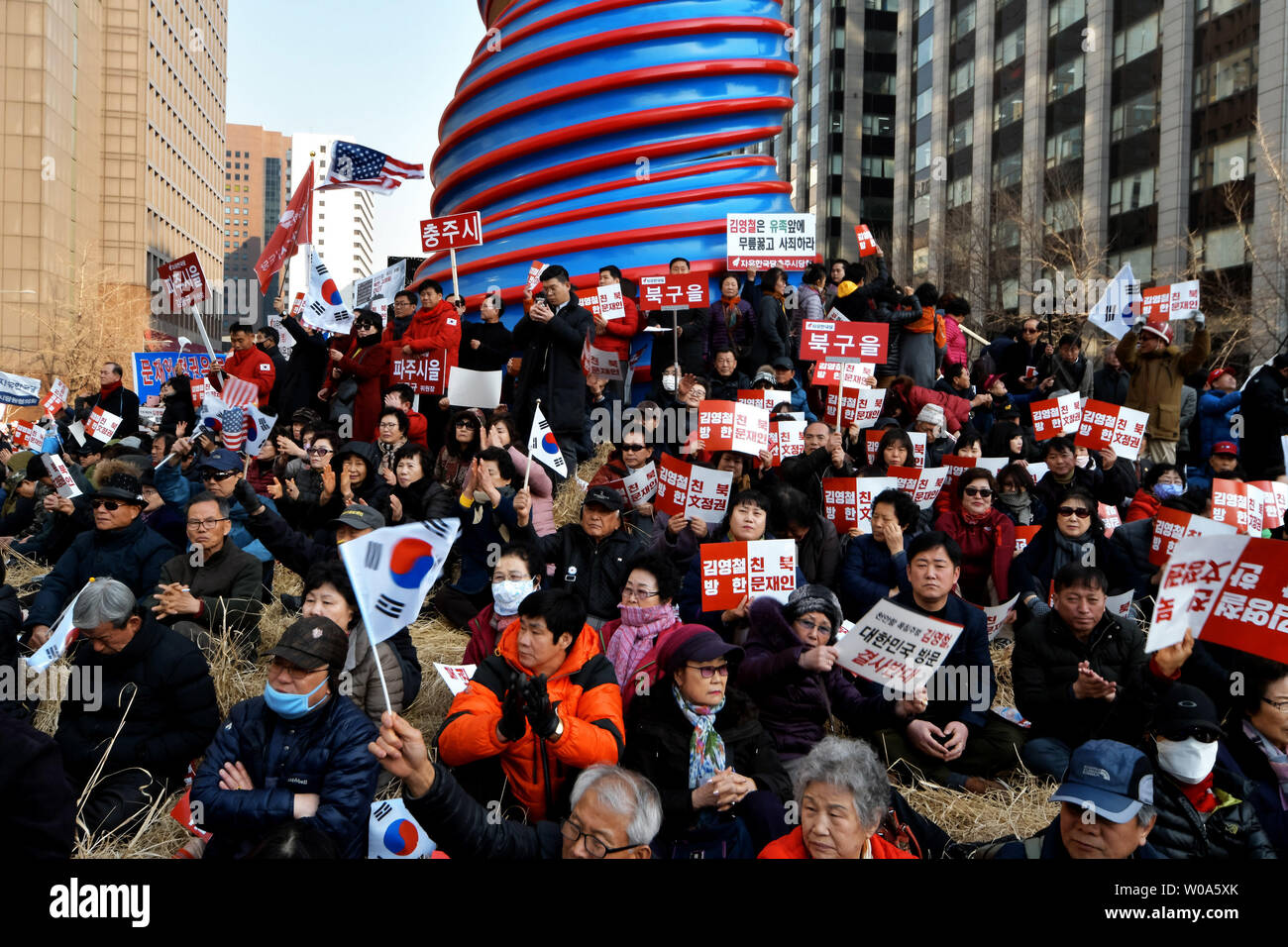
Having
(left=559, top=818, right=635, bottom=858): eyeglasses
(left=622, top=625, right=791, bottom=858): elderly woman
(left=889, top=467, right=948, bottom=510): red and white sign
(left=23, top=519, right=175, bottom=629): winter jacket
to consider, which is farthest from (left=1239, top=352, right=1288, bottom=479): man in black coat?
(left=23, top=519, right=175, bottom=629): winter jacket

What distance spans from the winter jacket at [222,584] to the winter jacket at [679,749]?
9.04 feet

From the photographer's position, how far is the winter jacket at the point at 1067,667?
5750mm

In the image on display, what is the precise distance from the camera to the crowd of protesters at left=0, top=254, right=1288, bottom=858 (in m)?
3.94

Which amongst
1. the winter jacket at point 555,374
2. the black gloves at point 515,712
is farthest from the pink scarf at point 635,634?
the winter jacket at point 555,374

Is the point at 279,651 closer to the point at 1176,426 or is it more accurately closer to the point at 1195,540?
the point at 1195,540

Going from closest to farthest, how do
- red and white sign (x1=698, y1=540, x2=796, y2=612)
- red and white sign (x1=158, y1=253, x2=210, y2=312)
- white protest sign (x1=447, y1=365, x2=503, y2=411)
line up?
1. red and white sign (x1=698, y1=540, x2=796, y2=612)
2. white protest sign (x1=447, y1=365, x2=503, y2=411)
3. red and white sign (x1=158, y1=253, x2=210, y2=312)

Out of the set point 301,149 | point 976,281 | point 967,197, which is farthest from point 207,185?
point 976,281

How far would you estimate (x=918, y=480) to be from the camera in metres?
8.20

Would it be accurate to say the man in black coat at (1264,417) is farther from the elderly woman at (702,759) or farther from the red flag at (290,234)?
the red flag at (290,234)

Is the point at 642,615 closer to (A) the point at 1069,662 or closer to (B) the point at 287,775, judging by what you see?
(B) the point at 287,775

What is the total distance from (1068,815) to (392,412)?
652cm

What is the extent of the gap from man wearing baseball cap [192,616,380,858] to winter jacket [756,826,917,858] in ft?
5.02

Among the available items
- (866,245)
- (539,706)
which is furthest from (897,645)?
(866,245)

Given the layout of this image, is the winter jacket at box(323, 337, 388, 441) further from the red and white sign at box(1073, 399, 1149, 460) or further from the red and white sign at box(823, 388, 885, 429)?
the red and white sign at box(1073, 399, 1149, 460)
